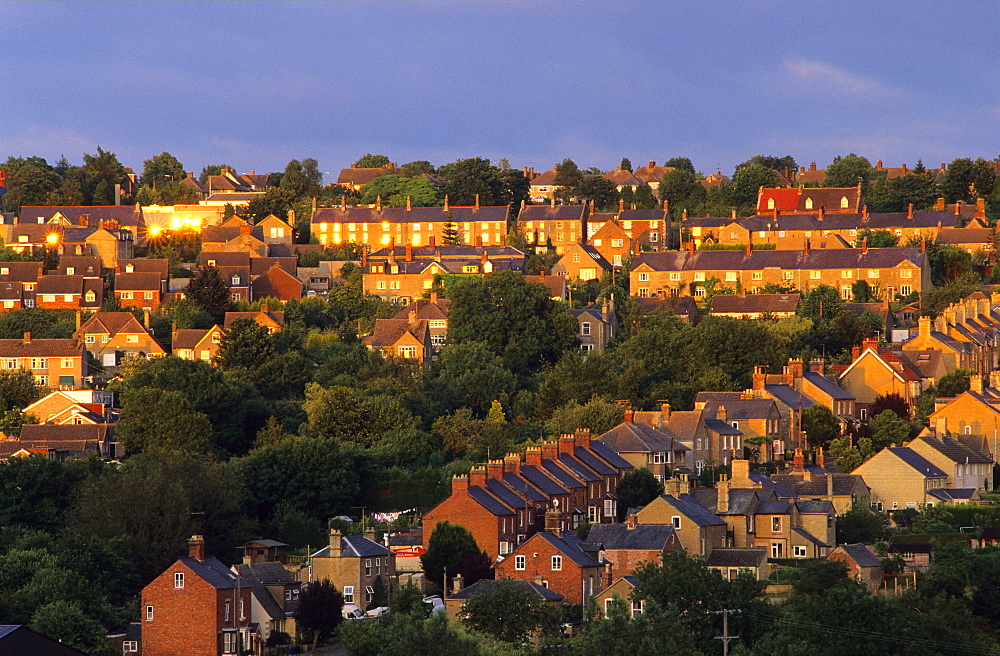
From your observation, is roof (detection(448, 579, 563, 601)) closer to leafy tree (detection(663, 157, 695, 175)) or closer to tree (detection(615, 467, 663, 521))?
tree (detection(615, 467, 663, 521))

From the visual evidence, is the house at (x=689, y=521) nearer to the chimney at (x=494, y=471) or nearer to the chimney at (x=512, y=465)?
the chimney at (x=494, y=471)

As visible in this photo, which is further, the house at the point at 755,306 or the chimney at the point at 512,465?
the house at the point at 755,306

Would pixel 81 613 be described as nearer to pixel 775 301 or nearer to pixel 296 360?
pixel 296 360

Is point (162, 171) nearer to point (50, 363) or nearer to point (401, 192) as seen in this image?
point (401, 192)

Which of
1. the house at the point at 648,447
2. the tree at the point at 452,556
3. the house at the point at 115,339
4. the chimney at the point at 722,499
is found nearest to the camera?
the tree at the point at 452,556

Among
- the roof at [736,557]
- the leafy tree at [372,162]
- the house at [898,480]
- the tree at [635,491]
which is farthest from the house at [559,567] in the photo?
the leafy tree at [372,162]

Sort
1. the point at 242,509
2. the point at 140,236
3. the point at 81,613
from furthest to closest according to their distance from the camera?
the point at 140,236 → the point at 242,509 → the point at 81,613

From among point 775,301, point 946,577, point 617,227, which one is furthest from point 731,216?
point 946,577
